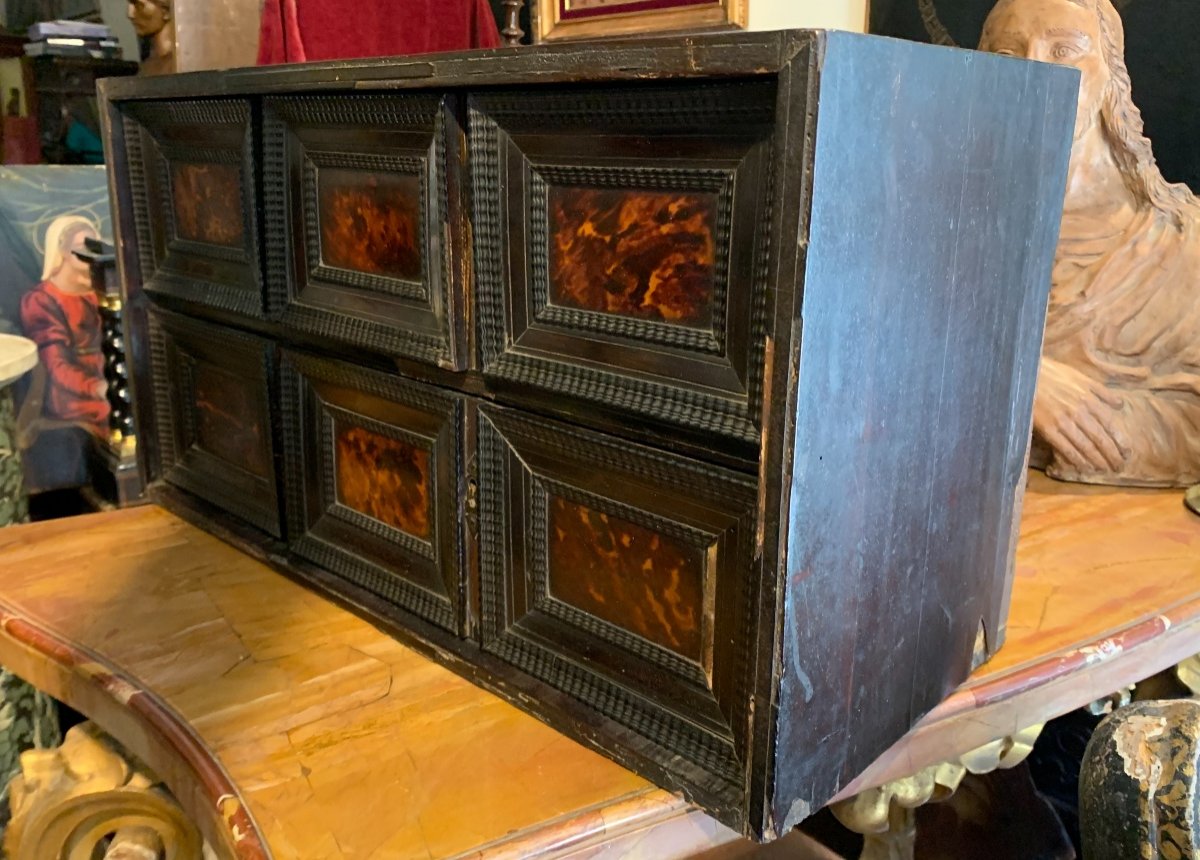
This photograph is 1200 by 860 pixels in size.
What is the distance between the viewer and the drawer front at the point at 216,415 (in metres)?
1.13

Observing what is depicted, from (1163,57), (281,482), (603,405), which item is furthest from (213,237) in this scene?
(1163,57)

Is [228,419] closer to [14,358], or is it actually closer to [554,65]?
[14,358]

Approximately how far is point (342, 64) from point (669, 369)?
1.36ft

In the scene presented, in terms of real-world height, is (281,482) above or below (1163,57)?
below

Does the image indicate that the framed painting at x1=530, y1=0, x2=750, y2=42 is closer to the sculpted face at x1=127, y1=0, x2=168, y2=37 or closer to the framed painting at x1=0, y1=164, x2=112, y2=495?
the sculpted face at x1=127, y1=0, x2=168, y2=37

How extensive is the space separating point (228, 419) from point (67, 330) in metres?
0.94

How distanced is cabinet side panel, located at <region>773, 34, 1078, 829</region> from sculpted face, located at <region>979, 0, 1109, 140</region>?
451 mm

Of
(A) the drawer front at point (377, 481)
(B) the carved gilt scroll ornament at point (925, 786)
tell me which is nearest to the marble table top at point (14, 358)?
(A) the drawer front at point (377, 481)

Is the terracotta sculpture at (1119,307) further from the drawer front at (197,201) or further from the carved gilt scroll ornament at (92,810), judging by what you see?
the carved gilt scroll ornament at (92,810)

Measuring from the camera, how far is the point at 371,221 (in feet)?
2.99

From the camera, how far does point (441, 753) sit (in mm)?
814

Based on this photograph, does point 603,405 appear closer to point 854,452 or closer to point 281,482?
point 854,452

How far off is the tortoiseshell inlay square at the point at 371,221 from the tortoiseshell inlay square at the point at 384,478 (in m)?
0.16

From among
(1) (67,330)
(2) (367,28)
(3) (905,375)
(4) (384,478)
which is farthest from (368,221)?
(1) (67,330)
